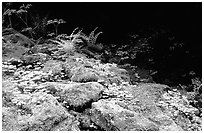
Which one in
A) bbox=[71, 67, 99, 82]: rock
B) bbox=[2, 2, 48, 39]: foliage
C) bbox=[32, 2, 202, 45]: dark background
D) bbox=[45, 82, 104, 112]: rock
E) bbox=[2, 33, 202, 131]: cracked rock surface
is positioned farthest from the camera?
bbox=[32, 2, 202, 45]: dark background

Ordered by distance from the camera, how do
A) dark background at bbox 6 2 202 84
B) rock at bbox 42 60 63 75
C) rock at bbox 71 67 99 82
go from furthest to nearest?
dark background at bbox 6 2 202 84 < rock at bbox 42 60 63 75 < rock at bbox 71 67 99 82

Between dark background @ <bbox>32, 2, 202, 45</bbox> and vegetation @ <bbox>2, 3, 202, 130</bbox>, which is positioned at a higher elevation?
dark background @ <bbox>32, 2, 202, 45</bbox>

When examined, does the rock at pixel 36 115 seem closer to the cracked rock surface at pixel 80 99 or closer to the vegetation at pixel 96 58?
the cracked rock surface at pixel 80 99

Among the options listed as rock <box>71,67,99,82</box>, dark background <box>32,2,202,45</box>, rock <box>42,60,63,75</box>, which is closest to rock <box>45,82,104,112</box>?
rock <box>71,67,99,82</box>

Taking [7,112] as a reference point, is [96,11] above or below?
above

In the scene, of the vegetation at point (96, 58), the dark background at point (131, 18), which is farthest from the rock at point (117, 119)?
the dark background at point (131, 18)

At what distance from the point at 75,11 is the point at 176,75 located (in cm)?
344

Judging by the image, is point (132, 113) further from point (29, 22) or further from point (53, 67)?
point (29, 22)

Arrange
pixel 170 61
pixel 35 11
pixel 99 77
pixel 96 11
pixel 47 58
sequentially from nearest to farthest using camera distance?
pixel 99 77 → pixel 47 58 → pixel 170 61 → pixel 35 11 → pixel 96 11

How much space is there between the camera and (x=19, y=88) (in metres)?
3.93

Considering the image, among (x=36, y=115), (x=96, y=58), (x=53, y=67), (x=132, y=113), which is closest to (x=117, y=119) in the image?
(x=132, y=113)

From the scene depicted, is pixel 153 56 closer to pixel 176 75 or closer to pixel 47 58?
pixel 176 75

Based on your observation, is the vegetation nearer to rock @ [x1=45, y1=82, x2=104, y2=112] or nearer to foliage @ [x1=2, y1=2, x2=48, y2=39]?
foliage @ [x1=2, y1=2, x2=48, y2=39]

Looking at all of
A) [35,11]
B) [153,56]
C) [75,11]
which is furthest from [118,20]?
[35,11]
